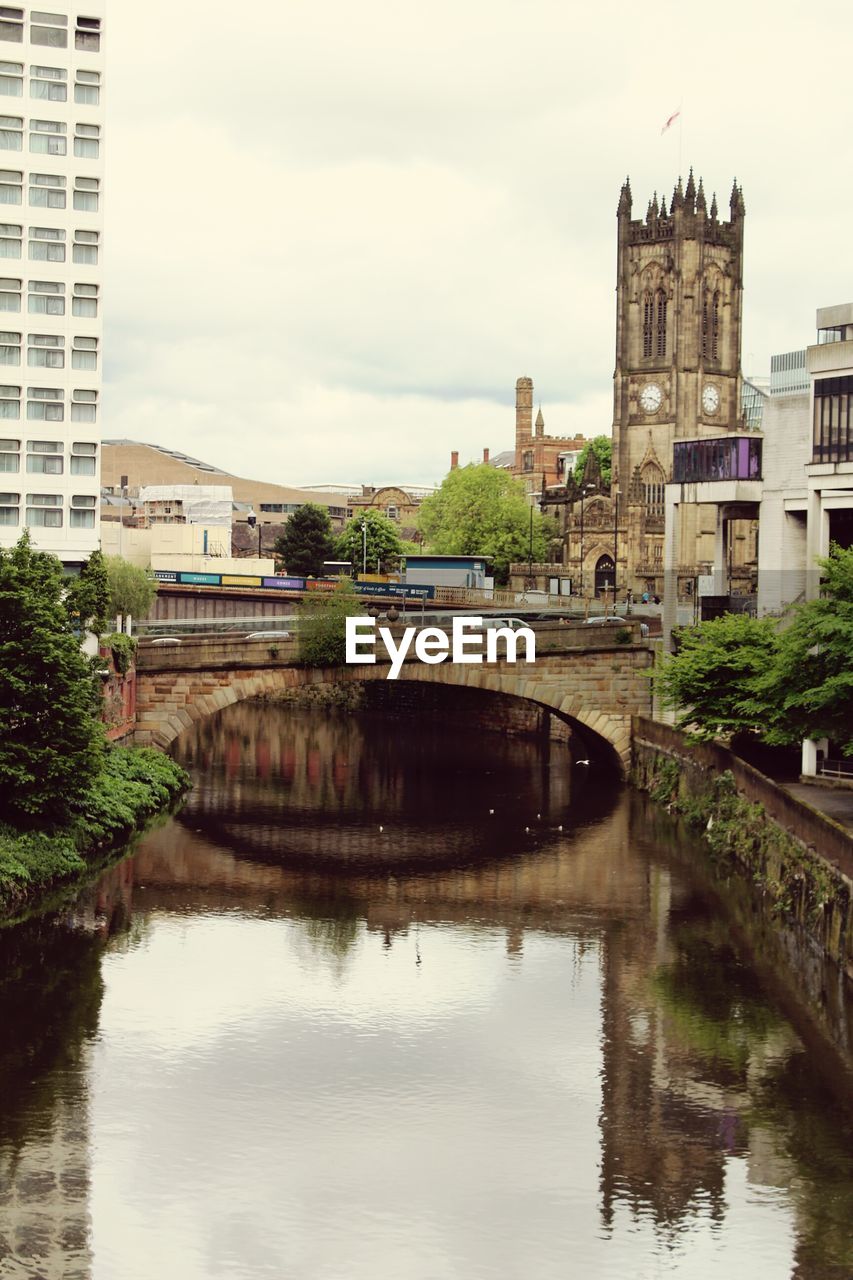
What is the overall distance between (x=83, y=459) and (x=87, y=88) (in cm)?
1726

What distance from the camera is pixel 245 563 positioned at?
15975 cm

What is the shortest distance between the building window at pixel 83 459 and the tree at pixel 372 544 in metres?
80.6

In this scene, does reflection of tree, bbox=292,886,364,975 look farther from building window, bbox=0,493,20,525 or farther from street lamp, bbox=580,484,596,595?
street lamp, bbox=580,484,596,595

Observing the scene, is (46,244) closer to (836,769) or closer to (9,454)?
(9,454)

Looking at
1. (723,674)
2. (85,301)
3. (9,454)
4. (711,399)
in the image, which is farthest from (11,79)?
(711,399)

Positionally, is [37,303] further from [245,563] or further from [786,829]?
[245,563]

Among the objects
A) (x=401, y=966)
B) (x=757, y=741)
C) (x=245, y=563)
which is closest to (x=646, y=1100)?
(x=401, y=966)

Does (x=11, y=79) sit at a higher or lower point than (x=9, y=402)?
higher

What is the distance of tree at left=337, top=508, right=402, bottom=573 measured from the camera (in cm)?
16362

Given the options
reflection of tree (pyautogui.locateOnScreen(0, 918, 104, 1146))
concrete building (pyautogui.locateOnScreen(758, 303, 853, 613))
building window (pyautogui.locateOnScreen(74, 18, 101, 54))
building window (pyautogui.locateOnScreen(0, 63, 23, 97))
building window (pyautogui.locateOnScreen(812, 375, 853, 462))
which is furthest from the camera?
building window (pyautogui.locateOnScreen(74, 18, 101, 54))

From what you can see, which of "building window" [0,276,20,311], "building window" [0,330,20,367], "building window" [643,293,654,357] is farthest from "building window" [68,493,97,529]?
"building window" [643,293,654,357]

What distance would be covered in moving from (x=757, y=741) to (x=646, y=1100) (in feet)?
108

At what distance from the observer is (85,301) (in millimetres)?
77438

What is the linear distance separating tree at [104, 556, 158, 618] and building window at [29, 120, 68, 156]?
31.1 metres
